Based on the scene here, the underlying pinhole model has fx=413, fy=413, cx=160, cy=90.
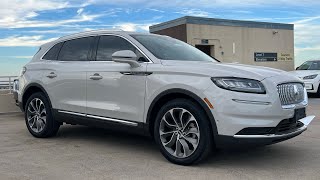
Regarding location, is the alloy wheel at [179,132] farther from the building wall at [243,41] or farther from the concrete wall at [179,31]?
the building wall at [243,41]

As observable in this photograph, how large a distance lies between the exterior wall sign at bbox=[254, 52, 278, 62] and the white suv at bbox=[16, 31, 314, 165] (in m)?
31.0

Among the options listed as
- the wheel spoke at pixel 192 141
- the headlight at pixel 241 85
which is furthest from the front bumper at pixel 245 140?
the headlight at pixel 241 85

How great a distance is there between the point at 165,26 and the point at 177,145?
28.7 metres

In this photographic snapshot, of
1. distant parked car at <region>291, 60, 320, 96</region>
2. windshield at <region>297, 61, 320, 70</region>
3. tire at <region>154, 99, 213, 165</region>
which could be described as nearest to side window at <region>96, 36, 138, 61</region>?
tire at <region>154, 99, 213, 165</region>

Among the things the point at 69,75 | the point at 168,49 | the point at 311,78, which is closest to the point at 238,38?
the point at 311,78

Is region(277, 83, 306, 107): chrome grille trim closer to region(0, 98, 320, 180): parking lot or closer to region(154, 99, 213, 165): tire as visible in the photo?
region(0, 98, 320, 180): parking lot

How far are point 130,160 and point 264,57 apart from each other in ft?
109

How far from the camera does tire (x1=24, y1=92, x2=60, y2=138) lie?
7125 millimetres

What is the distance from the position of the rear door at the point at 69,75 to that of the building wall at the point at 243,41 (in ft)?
80.1

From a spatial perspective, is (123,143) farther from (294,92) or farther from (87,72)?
(294,92)

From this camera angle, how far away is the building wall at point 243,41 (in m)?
32.3

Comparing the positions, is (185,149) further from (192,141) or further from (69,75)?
(69,75)

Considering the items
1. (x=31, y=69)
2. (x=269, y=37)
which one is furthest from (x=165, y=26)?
(x=31, y=69)

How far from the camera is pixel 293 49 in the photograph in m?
39.6
